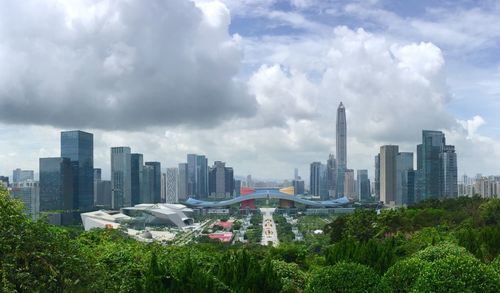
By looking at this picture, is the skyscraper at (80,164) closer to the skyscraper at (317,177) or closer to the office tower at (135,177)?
the office tower at (135,177)

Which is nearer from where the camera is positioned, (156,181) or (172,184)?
(156,181)

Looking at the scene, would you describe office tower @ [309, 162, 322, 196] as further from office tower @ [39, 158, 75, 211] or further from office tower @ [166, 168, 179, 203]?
office tower @ [39, 158, 75, 211]

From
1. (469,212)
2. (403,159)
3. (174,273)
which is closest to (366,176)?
(403,159)

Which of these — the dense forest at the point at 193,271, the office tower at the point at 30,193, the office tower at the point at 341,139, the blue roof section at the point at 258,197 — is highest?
the office tower at the point at 341,139

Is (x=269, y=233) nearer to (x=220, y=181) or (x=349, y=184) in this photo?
(x=220, y=181)

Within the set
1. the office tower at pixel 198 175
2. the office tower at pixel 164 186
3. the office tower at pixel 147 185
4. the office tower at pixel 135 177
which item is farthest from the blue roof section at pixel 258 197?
the office tower at pixel 198 175

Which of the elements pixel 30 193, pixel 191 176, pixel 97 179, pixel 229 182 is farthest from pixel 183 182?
pixel 30 193
